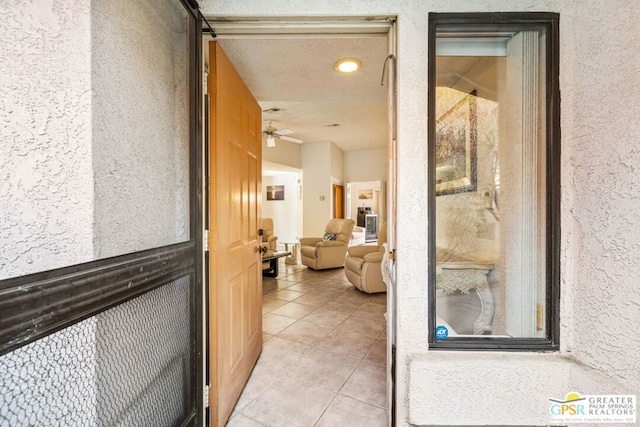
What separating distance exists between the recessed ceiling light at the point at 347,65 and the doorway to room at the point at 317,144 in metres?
0.06

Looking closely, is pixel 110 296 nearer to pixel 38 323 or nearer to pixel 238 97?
pixel 38 323

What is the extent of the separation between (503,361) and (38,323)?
1.63m

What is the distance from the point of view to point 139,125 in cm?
103

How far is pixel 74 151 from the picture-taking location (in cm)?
76

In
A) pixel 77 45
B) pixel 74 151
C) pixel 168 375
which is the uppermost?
pixel 77 45

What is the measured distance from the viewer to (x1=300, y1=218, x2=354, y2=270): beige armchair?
17.3 feet

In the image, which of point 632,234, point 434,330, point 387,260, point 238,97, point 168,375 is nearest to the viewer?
point 632,234

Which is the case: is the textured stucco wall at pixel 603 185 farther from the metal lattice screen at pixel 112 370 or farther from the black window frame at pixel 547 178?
the metal lattice screen at pixel 112 370

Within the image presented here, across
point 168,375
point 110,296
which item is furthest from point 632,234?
point 168,375

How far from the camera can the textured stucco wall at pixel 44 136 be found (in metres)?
0.65

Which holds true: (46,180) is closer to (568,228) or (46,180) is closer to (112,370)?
(112,370)

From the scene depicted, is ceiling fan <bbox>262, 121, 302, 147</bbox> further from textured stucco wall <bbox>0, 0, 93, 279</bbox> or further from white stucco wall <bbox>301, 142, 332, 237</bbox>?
textured stucco wall <bbox>0, 0, 93, 279</bbox>

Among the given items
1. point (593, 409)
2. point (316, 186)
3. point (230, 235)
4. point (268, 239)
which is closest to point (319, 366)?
point (230, 235)

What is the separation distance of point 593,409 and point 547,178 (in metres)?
0.98
